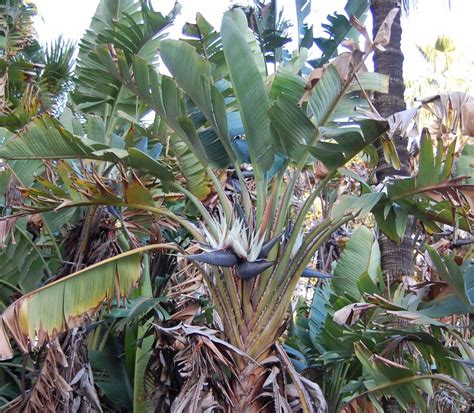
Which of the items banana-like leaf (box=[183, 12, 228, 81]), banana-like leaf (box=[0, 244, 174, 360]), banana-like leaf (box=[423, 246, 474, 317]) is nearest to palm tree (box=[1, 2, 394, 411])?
banana-like leaf (box=[0, 244, 174, 360])

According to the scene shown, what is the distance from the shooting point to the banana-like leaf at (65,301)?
177 inches

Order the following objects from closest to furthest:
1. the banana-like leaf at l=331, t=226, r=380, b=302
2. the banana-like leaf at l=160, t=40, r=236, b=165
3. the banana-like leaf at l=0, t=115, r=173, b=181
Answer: the banana-like leaf at l=0, t=115, r=173, b=181, the banana-like leaf at l=160, t=40, r=236, b=165, the banana-like leaf at l=331, t=226, r=380, b=302

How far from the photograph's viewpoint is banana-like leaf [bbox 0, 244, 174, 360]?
177 inches

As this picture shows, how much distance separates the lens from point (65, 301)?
4734mm

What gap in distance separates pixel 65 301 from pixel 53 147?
3.55 feet

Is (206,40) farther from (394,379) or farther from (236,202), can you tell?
(394,379)

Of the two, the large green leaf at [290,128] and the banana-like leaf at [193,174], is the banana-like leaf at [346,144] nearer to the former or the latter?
the large green leaf at [290,128]

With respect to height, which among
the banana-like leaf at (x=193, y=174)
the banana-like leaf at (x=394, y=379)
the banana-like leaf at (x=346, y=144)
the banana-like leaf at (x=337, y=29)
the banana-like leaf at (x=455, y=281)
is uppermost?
the banana-like leaf at (x=337, y=29)

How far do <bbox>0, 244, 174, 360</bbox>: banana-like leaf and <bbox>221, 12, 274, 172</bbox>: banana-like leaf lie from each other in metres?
1.01

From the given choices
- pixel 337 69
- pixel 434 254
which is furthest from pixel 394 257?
pixel 337 69

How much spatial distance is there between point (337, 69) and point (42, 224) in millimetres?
3060

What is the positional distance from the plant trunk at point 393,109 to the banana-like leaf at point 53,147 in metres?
1.86

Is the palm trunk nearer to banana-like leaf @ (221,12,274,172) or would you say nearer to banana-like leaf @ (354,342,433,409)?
banana-like leaf @ (354,342,433,409)

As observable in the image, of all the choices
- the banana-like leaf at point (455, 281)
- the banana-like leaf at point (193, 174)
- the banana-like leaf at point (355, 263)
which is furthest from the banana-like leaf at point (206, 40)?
the banana-like leaf at point (455, 281)
